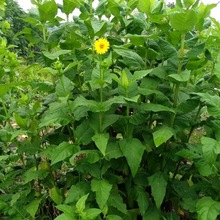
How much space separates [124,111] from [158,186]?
0.48m

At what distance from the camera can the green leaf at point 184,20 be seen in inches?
70.1

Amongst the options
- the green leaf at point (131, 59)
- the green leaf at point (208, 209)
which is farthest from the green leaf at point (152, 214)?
the green leaf at point (131, 59)

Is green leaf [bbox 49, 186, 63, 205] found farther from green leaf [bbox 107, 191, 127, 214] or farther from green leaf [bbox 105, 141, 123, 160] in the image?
green leaf [bbox 105, 141, 123, 160]

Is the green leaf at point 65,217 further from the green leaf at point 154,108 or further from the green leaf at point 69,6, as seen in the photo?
the green leaf at point 69,6

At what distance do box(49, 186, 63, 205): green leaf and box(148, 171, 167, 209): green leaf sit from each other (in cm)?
55

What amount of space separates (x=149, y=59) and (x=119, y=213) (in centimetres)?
89

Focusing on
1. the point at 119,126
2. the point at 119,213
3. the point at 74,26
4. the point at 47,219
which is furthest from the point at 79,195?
the point at 74,26

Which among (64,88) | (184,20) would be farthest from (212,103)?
(64,88)

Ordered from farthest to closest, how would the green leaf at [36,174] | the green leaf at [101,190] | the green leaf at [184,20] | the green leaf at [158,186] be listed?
the green leaf at [36,174], the green leaf at [158,186], the green leaf at [101,190], the green leaf at [184,20]

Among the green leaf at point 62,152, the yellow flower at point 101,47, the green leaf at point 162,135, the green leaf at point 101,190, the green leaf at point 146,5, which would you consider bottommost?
the green leaf at point 101,190

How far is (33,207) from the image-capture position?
228 cm

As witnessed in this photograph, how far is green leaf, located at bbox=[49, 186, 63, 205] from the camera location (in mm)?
2234

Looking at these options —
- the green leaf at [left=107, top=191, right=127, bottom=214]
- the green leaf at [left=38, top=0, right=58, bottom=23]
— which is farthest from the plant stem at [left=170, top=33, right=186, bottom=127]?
the green leaf at [left=38, top=0, right=58, bottom=23]

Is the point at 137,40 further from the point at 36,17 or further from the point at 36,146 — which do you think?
the point at 36,146
